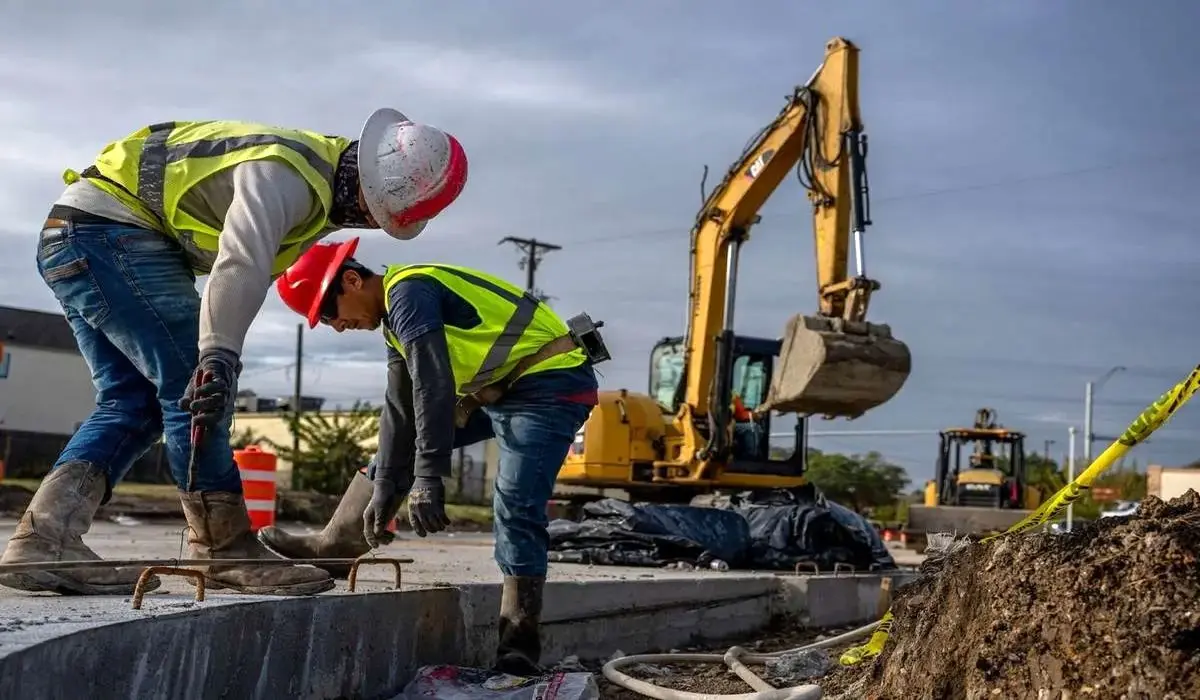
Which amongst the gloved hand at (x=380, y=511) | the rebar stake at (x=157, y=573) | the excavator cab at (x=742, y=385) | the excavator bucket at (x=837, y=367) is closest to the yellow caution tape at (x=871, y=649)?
the gloved hand at (x=380, y=511)

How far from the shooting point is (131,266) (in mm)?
3590

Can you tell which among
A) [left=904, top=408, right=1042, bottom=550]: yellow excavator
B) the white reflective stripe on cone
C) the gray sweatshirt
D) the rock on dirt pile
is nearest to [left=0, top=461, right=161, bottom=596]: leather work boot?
the gray sweatshirt

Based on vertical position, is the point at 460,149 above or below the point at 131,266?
above

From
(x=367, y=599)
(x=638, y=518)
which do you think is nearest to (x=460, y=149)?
(x=367, y=599)

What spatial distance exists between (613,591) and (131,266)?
8.55 feet

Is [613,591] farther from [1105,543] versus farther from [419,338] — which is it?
[1105,543]

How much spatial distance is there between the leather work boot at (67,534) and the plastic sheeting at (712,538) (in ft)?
16.1

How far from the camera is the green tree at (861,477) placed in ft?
142

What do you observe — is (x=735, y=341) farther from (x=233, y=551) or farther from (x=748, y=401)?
(x=233, y=551)

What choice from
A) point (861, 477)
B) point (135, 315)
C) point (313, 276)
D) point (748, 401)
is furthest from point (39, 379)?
point (135, 315)

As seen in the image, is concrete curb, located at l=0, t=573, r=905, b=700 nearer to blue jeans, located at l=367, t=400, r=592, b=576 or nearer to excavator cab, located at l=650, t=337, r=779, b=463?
blue jeans, located at l=367, t=400, r=592, b=576

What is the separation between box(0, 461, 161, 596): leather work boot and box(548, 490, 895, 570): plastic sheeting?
4.91 meters

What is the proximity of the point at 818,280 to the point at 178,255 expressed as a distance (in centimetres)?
832

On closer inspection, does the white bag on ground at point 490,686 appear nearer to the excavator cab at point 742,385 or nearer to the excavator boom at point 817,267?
the excavator boom at point 817,267
